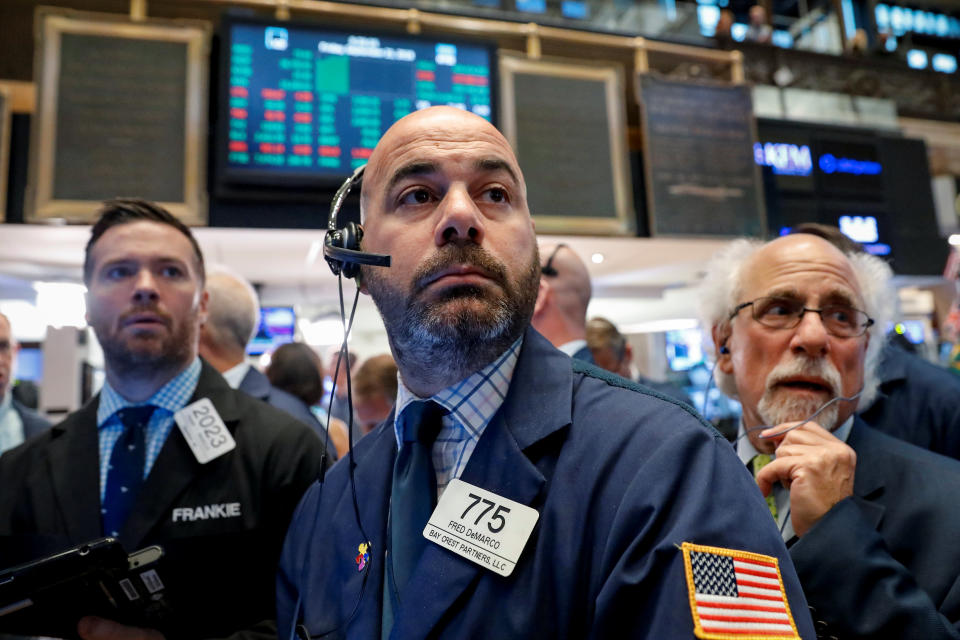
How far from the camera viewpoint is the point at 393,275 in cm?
108

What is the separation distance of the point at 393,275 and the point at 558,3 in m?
9.04

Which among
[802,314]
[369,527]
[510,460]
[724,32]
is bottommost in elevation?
[369,527]

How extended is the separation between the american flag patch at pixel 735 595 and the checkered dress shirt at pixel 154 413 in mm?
1268

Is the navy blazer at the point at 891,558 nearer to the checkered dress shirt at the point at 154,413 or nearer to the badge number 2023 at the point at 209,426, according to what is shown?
the badge number 2023 at the point at 209,426

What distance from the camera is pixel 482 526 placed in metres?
0.86

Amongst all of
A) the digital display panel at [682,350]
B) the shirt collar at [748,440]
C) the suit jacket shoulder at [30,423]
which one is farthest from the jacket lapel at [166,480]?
the digital display panel at [682,350]

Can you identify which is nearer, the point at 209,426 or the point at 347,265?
the point at 347,265

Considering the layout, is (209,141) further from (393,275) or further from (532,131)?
(393,275)

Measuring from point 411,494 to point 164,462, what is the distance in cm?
78

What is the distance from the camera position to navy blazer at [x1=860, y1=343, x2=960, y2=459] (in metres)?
1.71

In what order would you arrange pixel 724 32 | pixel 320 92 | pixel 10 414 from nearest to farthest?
1. pixel 10 414
2. pixel 320 92
3. pixel 724 32

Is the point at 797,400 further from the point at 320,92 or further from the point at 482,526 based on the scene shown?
the point at 320,92

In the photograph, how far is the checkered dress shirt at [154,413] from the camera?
1571 millimetres

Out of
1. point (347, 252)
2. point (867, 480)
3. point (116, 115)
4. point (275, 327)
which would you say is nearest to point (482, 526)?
point (347, 252)
